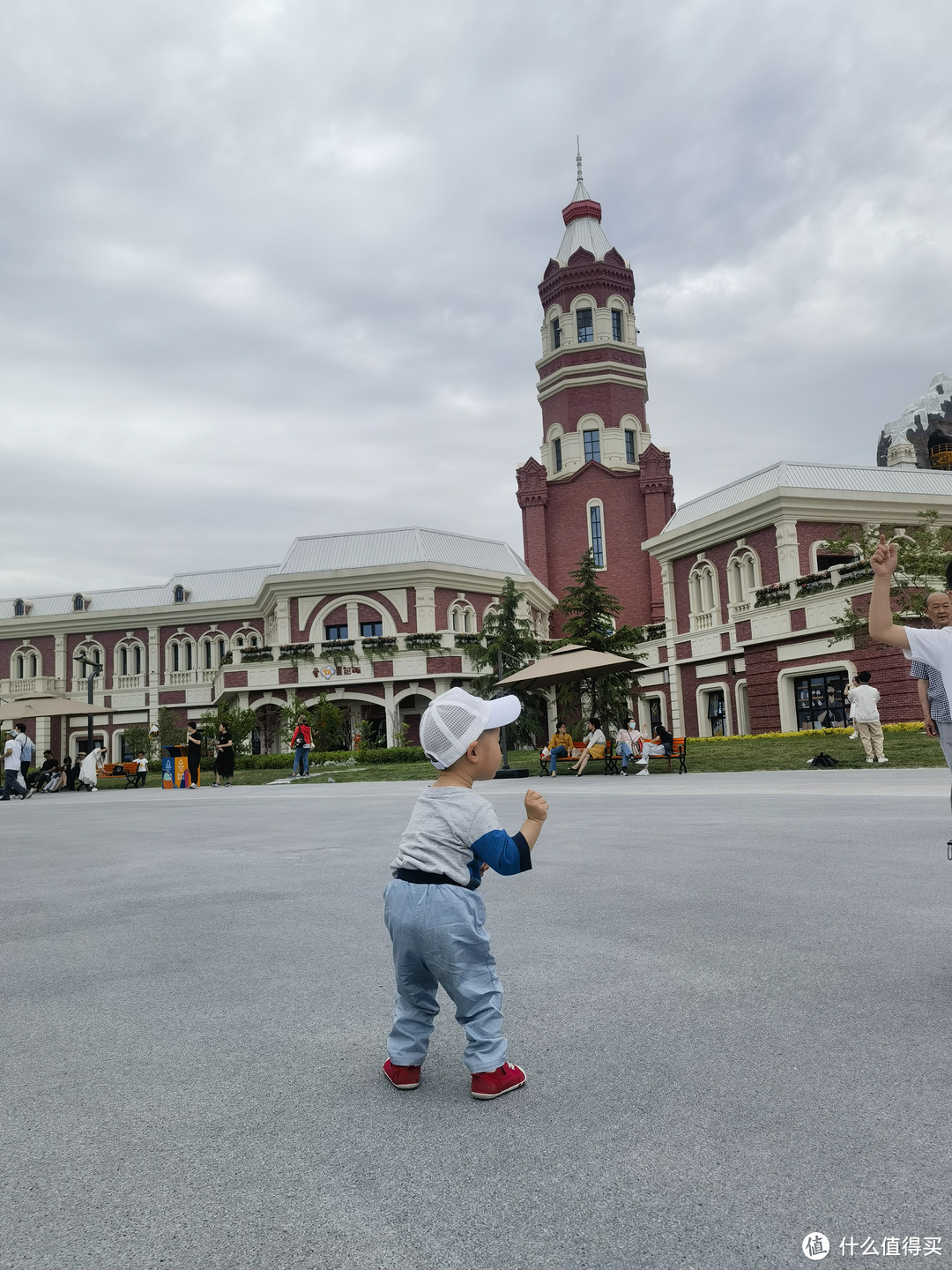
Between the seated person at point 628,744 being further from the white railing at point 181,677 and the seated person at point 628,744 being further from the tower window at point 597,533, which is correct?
the white railing at point 181,677

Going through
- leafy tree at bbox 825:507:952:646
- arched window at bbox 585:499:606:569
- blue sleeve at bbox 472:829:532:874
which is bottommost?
blue sleeve at bbox 472:829:532:874

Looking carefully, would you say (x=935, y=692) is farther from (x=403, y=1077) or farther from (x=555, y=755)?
(x=555, y=755)

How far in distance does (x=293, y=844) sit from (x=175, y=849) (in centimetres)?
121

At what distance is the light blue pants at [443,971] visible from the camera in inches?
119

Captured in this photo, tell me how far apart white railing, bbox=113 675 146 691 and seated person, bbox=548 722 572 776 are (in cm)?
3339

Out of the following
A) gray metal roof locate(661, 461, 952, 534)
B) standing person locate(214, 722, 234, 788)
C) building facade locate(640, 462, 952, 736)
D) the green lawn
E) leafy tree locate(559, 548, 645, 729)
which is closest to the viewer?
the green lawn

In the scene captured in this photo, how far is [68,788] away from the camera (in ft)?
106

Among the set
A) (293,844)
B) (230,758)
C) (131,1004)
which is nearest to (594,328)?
(230,758)

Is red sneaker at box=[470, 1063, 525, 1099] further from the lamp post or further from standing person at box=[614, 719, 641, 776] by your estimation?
the lamp post

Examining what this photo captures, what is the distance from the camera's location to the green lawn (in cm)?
2025

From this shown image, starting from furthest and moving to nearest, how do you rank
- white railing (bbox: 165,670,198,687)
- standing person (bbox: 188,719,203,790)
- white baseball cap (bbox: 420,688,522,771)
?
1. white railing (bbox: 165,670,198,687)
2. standing person (bbox: 188,719,203,790)
3. white baseball cap (bbox: 420,688,522,771)

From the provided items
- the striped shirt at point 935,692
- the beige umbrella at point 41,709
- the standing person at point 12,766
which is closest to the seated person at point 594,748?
the standing person at point 12,766

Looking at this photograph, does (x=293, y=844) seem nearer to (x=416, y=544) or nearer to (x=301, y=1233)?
(x=301, y=1233)

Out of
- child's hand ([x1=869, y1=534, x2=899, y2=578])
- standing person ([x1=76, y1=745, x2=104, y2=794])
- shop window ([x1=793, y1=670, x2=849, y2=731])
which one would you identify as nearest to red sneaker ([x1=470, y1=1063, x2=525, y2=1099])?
child's hand ([x1=869, y1=534, x2=899, y2=578])
